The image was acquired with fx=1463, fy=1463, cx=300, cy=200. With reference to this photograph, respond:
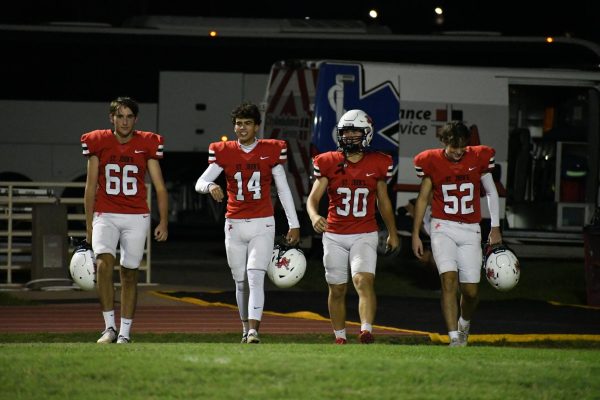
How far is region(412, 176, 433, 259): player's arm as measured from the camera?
12.2 meters

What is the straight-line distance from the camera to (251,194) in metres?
12.0

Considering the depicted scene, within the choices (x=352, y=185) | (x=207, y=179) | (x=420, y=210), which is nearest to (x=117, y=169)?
(x=207, y=179)

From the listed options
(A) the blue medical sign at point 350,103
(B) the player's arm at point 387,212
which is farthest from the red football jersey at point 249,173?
(A) the blue medical sign at point 350,103

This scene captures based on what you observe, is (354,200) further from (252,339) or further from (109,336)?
(109,336)

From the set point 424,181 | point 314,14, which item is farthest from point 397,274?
point 314,14

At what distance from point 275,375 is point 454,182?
368cm

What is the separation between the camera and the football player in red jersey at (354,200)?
471 inches

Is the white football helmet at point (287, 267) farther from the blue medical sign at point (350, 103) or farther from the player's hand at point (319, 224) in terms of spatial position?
the blue medical sign at point (350, 103)

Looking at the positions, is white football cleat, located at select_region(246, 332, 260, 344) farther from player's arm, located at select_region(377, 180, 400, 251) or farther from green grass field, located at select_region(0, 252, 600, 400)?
player's arm, located at select_region(377, 180, 400, 251)

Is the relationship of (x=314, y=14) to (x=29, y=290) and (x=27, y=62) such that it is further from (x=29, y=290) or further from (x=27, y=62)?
(x=29, y=290)

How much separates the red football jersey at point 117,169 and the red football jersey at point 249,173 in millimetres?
594

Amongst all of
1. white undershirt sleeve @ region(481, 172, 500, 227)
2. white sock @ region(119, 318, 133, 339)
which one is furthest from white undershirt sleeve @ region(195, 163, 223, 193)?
white undershirt sleeve @ region(481, 172, 500, 227)

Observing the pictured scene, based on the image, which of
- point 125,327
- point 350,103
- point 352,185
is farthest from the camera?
point 350,103

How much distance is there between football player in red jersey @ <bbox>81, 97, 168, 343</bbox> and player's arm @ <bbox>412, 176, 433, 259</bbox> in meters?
2.07
